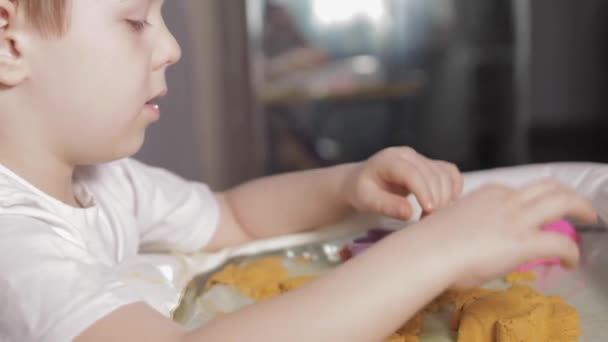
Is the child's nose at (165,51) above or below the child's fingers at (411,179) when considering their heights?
above

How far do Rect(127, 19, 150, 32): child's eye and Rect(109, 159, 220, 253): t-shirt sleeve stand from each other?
0.21m

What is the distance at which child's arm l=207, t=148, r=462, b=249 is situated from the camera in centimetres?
60

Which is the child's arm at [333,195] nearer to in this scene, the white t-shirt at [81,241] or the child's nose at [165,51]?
the white t-shirt at [81,241]

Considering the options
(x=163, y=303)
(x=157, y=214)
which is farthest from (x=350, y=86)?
(x=163, y=303)

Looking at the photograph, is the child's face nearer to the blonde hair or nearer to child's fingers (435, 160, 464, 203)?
the blonde hair

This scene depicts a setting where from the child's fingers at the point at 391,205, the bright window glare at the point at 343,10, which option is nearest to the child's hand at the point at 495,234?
the child's fingers at the point at 391,205

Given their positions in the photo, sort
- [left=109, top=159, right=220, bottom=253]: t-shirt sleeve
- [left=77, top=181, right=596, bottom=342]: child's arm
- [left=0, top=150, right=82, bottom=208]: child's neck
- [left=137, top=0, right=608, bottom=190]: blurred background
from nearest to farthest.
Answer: [left=77, top=181, right=596, bottom=342]: child's arm
[left=0, top=150, right=82, bottom=208]: child's neck
[left=109, top=159, right=220, bottom=253]: t-shirt sleeve
[left=137, top=0, right=608, bottom=190]: blurred background

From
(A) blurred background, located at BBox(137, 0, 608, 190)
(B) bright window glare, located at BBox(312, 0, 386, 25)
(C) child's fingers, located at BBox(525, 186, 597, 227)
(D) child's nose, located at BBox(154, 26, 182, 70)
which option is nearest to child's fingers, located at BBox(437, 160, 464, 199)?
(C) child's fingers, located at BBox(525, 186, 597, 227)

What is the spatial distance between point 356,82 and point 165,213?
195 centimetres

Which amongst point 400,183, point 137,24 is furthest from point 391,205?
point 137,24

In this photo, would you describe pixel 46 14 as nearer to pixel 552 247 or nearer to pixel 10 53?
pixel 10 53

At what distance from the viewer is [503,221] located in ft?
1.57

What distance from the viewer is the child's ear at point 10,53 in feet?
1.72

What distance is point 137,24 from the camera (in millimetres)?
571
